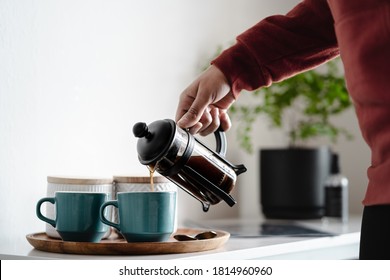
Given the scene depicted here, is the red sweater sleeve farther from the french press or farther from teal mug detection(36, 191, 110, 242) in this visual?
teal mug detection(36, 191, 110, 242)

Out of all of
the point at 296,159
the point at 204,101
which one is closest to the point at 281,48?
the point at 204,101

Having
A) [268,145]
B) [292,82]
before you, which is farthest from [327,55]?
[268,145]

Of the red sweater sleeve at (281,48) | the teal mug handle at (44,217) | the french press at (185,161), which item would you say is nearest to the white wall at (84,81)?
the teal mug handle at (44,217)

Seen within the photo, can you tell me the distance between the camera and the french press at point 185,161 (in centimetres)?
101

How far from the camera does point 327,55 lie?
1031 millimetres

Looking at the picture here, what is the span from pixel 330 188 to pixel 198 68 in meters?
0.53

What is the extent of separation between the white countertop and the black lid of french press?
Answer: 0.55ft

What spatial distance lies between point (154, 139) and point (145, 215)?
0.14m

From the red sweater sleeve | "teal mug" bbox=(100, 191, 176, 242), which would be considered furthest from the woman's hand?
"teal mug" bbox=(100, 191, 176, 242)

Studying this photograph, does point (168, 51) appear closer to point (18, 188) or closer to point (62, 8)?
point (62, 8)

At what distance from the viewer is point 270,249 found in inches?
48.4

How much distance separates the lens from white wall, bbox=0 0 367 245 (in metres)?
1.30

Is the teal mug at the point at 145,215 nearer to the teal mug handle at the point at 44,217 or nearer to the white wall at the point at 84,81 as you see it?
the teal mug handle at the point at 44,217
